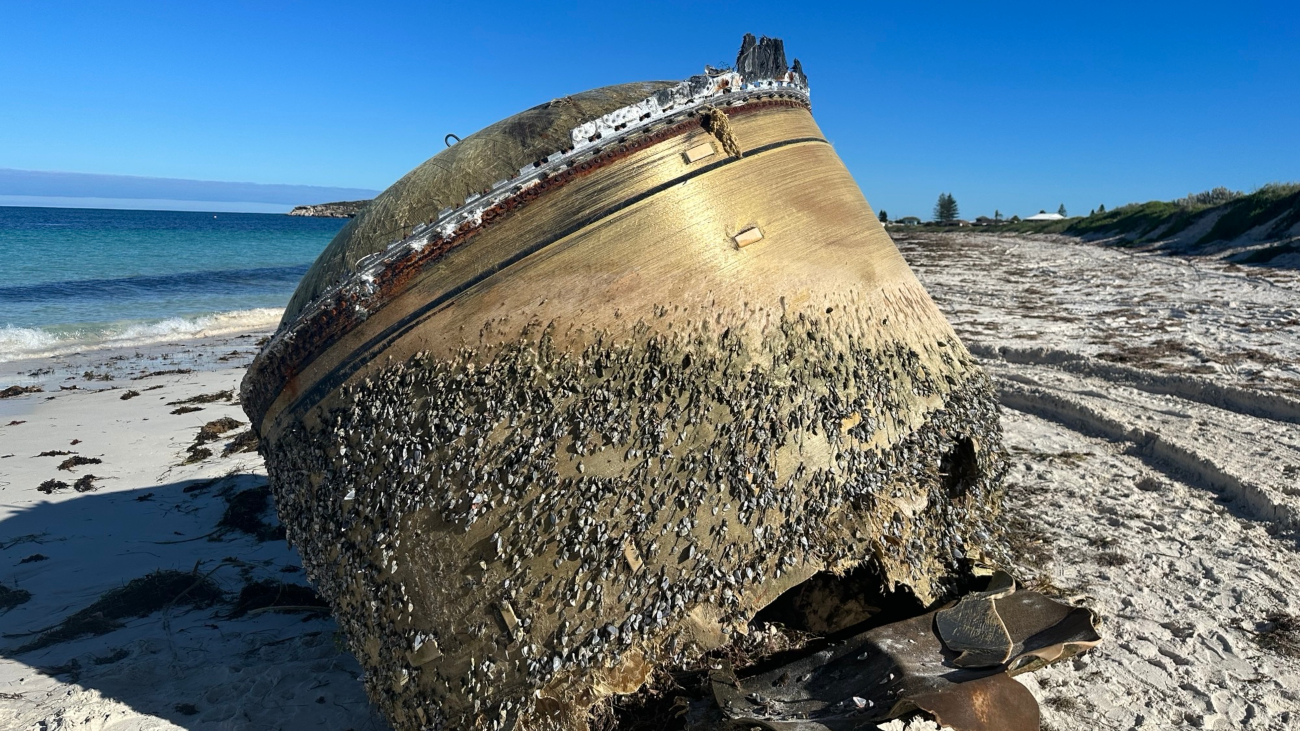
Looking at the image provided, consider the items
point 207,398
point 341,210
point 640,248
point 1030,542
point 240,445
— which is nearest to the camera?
point 640,248

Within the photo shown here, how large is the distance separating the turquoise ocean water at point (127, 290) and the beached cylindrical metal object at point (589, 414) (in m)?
14.9

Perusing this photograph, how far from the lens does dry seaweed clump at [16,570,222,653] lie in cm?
402

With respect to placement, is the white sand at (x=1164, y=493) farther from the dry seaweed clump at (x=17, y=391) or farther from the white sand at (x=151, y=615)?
the dry seaweed clump at (x=17, y=391)

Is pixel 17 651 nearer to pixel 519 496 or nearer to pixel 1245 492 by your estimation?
pixel 519 496

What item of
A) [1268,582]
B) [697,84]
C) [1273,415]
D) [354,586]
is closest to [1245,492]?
[1268,582]

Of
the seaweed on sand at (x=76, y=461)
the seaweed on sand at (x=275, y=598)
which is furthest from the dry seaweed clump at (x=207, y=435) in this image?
the seaweed on sand at (x=275, y=598)

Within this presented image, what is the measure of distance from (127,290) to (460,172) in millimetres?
26610

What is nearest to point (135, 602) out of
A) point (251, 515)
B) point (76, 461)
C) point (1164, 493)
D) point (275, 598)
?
point (275, 598)

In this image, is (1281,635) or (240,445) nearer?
(1281,635)

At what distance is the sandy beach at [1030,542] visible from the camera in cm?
319

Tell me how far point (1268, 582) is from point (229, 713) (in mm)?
4705

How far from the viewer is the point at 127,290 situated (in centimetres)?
2436

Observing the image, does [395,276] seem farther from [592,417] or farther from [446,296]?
[592,417]

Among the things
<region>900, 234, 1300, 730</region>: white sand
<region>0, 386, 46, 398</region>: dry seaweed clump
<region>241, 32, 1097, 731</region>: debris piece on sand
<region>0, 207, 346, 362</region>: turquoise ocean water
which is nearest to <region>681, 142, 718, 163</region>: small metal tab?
<region>241, 32, 1097, 731</region>: debris piece on sand
